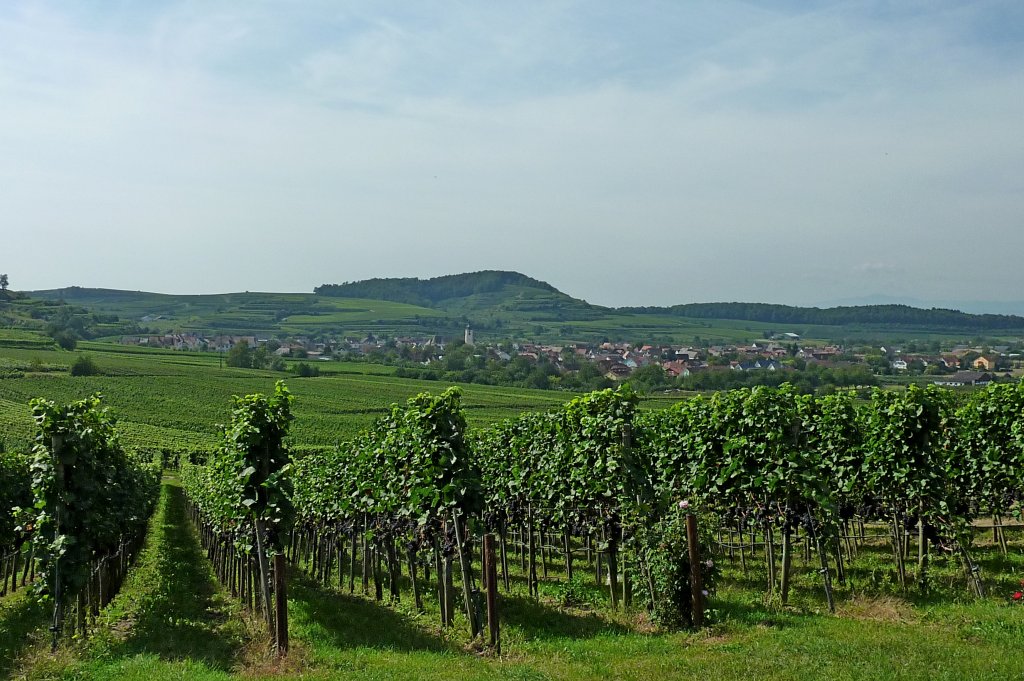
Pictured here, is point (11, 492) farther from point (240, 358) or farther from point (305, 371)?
point (240, 358)

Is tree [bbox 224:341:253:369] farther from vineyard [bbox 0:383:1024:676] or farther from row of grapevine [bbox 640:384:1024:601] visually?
row of grapevine [bbox 640:384:1024:601]

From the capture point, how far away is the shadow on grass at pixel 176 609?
12602 millimetres

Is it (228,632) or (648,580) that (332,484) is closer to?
(228,632)

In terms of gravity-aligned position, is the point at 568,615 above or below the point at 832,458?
below

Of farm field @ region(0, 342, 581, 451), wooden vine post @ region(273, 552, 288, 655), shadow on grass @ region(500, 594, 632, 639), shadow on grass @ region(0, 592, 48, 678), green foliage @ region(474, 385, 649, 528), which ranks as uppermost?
green foliage @ region(474, 385, 649, 528)

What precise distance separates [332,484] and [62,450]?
28.5ft

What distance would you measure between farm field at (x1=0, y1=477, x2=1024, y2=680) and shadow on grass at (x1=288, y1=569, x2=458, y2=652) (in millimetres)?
48

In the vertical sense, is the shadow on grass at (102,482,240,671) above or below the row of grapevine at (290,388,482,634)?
below

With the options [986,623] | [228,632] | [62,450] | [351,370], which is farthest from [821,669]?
[351,370]

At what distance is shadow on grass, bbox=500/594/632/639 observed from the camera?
40.7 ft

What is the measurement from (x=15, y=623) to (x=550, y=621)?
10591 millimetres

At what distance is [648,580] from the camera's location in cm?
1295

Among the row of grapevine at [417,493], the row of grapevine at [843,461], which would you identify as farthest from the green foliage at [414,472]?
the row of grapevine at [843,461]

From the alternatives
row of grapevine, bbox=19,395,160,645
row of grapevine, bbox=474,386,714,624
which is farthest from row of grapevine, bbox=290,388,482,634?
row of grapevine, bbox=19,395,160,645
